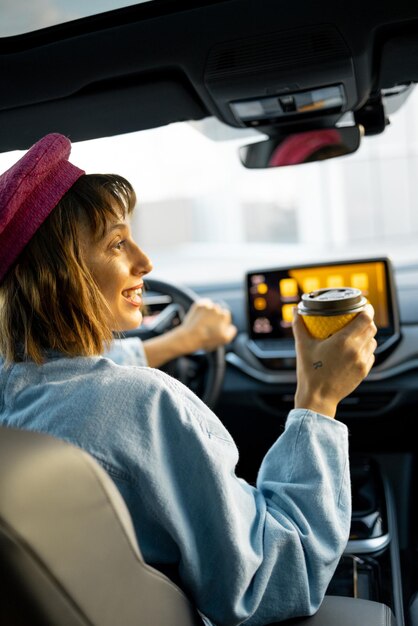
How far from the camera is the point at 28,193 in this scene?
1057 millimetres

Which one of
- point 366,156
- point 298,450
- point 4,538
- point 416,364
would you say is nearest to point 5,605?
point 4,538

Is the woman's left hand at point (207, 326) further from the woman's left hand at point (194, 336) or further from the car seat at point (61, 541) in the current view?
the car seat at point (61, 541)

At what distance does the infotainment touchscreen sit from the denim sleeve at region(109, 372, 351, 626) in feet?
4.43

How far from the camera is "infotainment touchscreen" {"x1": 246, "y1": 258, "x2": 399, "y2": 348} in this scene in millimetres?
2518

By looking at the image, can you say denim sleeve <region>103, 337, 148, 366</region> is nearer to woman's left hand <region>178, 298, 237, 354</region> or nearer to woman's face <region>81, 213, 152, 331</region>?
woman's left hand <region>178, 298, 237, 354</region>

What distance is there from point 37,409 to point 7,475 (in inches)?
10.4

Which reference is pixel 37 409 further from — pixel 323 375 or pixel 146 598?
pixel 323 375

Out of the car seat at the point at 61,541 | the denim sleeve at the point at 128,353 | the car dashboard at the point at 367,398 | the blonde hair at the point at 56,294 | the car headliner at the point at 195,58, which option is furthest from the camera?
the car dashboard at the point at 367,398

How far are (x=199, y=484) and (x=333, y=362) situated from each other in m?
0.31

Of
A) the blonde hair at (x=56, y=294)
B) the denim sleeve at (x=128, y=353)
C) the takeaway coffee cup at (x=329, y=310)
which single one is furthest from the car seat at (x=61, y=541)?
the denim sleeve at (x=128, y=353)

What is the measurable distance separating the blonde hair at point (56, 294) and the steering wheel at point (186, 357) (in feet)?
4.67

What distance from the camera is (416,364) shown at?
2.62 meters

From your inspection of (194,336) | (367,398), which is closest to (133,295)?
(194,336)

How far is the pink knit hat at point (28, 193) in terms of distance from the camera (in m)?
1.04
